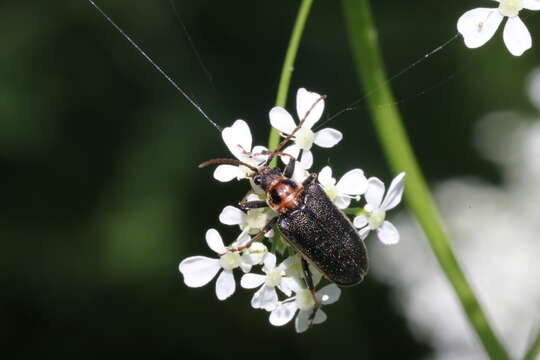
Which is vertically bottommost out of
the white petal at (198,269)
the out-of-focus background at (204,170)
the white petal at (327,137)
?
the white petal at (198,269)

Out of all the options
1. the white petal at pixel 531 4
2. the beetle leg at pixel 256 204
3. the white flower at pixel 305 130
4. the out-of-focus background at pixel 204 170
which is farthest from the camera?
the out-of-focus background at pixel 204 170

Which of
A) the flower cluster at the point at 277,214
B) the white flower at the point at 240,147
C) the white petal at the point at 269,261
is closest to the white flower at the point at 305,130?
the flower cluster at the point at 277,214

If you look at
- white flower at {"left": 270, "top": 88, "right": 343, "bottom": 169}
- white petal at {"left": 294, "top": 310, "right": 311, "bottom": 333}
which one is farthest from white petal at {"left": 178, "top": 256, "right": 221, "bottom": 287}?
white flower at {"left": 270, "top": 88, "right": 343, "bottom": 169}

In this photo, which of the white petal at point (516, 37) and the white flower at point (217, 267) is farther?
the white flower at point (217, 267)

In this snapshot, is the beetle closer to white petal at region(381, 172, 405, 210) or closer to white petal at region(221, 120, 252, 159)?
white petal at region(221, 120, 252, 159)

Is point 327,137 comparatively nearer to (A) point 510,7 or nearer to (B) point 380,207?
(B) point 380,207

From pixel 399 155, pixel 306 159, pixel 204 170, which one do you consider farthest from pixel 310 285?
pixel 204 170

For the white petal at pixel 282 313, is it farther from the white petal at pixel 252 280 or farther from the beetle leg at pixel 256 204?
the beetle leg at pixel 256 204

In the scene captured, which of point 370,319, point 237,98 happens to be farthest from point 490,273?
point 237,98
